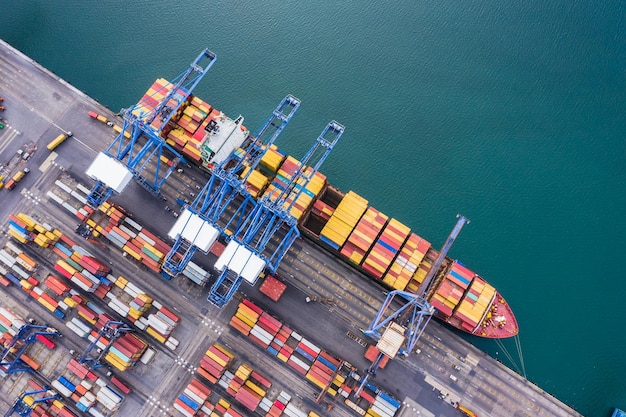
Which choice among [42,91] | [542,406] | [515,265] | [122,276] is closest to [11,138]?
[42,91]

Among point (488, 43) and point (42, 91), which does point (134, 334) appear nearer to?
point (42, 91)

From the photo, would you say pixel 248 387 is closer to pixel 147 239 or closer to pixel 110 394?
pixel 110 394

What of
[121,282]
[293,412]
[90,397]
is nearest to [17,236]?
[121,282]

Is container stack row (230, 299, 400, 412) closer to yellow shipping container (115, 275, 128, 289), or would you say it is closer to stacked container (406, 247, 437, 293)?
stacked container (406, 247, 437, 293)

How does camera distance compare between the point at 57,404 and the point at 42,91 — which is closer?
the point at 57,404

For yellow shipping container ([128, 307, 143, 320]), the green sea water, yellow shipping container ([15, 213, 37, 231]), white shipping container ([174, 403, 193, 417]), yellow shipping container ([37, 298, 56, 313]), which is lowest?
white shipping container ([174, 403, 193, 417])

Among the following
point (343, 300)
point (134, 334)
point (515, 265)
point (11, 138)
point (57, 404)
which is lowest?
point (57, 404)

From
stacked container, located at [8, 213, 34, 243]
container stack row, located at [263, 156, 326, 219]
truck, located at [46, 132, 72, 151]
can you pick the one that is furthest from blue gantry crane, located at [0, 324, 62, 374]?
container stack row, located at [263, 156, 326, 219]
